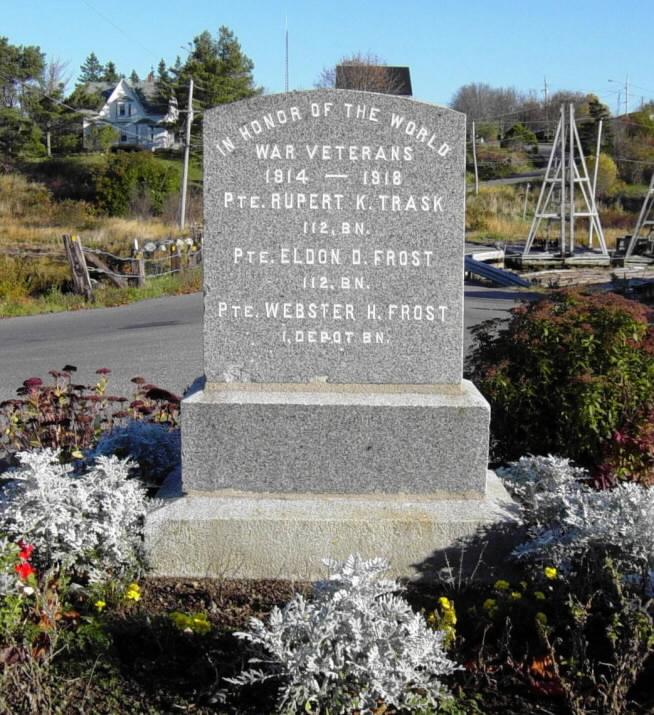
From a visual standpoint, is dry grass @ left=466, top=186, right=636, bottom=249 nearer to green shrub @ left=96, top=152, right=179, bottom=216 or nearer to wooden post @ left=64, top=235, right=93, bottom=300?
green shrub @ left=96, top=152, right=179, bottom=216

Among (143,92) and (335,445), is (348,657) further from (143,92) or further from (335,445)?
(143,92)

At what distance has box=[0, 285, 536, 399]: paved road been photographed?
999 centimetres

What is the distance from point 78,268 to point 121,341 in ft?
20.8

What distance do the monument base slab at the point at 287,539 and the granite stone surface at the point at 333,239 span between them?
28.2 inches

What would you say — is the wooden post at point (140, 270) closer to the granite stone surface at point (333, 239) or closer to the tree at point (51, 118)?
the granite stone surface at point (333, 239)

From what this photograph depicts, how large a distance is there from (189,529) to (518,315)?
9.03 feet

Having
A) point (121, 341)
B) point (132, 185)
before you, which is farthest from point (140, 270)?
point (132, 185)

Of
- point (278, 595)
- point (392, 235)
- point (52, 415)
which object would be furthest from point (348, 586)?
point (52, 415)

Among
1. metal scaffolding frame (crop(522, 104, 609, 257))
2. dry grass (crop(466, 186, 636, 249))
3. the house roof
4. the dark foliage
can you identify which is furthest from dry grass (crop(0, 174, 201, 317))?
the house roof

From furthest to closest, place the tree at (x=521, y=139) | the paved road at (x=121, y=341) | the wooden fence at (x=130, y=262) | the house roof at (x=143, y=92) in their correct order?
the house roof at (x=143, y=92) → the tree at (x=521, y=139) → the wooden fence at (x=130, y=262) → the paved road at (x=121, y=341)

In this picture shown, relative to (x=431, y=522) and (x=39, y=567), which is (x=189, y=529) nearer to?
(x=39, y=567)

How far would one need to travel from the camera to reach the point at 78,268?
18.4m

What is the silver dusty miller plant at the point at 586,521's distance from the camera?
3426 millimetres

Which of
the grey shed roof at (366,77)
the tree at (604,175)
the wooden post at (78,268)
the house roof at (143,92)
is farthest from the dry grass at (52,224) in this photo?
the tree at (604,175)
